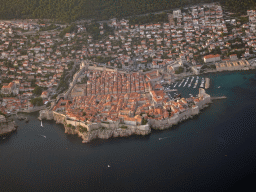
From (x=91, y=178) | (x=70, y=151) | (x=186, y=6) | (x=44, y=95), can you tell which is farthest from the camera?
(x=186, y=6)

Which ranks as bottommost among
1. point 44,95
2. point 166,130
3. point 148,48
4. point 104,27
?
point 166,130

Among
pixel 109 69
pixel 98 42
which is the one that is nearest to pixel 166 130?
pixel 109 69

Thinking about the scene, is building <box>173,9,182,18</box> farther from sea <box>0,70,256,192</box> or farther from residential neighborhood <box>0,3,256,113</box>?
sea <box>0,70,256,192</box>

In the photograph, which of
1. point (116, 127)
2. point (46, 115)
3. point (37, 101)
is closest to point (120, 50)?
point (37, 101)

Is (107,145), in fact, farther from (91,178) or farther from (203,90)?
(203,90)

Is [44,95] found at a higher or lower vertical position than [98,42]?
lower

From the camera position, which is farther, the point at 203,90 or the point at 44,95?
the point at 44,95

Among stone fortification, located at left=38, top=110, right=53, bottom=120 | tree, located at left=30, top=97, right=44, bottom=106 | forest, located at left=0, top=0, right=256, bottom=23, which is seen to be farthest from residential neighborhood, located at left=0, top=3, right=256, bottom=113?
stone fortification, located at left=38, top=110, right=53, bottom=120
